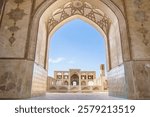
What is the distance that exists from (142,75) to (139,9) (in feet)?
10.6

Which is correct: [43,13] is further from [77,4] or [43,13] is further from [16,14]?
[77,4]

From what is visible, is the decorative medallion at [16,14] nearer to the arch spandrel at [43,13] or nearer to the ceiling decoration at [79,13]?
the arch spandrel at [43,13]

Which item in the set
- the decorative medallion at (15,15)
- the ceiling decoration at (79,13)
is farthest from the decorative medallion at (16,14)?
the ceiling decoration at (79,13)

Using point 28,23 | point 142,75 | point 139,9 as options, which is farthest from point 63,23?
point 142,75

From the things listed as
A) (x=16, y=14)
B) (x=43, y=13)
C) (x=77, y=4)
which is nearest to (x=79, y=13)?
(x=77, y=4)

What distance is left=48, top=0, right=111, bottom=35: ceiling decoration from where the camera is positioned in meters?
7.76

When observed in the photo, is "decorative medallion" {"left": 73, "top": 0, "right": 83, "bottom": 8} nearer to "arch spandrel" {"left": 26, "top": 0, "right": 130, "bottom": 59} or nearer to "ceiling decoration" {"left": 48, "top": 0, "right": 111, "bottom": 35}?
"ceiling decoration" {"left": 48, "top": 0, "right": 111, "bottom": 35}

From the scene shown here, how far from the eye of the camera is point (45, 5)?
6129mm

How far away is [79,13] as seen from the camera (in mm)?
8305

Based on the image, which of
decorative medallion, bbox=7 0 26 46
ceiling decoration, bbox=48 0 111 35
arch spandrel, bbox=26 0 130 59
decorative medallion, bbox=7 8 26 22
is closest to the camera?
arch spandrel, bbox=26 0 130 59

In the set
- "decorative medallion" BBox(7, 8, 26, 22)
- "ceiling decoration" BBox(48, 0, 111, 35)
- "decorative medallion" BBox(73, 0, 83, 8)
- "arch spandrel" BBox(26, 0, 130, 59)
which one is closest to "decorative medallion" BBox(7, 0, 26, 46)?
"decorative medallion" BBox(7, 8, 26, 22)

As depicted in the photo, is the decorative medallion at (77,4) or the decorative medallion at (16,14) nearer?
the decorative medallion at (16,14)

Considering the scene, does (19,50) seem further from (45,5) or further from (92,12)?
(92,12)

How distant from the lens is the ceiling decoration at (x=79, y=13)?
7.76m
